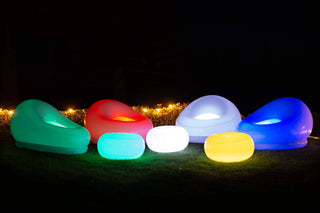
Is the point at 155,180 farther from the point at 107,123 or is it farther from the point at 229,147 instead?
the point at 107,123

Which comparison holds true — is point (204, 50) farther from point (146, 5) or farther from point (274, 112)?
point (274, 112)

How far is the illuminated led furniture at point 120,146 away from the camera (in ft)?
16.3

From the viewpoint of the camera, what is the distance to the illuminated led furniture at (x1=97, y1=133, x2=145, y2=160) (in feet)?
16.3

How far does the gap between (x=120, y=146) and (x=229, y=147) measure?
6.01 feet

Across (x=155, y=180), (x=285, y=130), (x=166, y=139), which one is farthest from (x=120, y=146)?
(x=285, y=130)

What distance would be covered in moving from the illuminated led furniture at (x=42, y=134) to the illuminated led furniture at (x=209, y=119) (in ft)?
7.51

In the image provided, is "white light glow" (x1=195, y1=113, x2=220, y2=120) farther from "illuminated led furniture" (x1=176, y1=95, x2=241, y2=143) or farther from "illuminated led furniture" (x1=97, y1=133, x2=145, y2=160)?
"illuminated led furniture" (x1=97, y1=133, x2=145, y2=160)

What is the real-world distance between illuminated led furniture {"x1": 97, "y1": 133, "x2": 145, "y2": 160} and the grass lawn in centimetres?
12

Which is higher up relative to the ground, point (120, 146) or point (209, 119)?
point (209, 119)

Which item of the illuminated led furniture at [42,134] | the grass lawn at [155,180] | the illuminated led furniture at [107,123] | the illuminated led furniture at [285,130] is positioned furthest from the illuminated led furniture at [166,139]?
Result: the illuminated led furniture at [285,130]

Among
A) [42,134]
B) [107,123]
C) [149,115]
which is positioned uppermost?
[149,115]

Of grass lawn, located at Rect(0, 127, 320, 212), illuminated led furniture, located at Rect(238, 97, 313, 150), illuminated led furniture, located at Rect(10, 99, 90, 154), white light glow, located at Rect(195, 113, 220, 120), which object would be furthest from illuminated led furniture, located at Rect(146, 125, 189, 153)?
white light glow, located at Rect(195, 113, 220, 120)

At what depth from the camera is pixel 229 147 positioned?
4.76 metres

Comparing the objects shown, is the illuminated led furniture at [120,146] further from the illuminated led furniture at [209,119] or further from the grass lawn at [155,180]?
the illuminated led furniture at [209,119]
